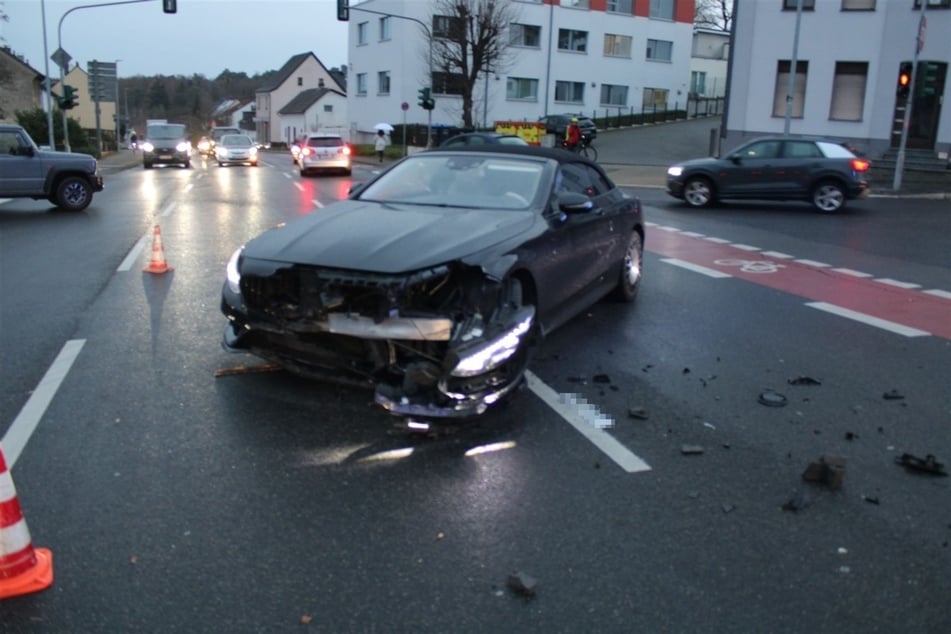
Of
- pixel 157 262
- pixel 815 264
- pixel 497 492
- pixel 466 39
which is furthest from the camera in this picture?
pixel 466 39

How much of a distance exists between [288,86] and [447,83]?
5509 cm

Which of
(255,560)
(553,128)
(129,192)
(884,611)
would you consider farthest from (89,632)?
(553,128)

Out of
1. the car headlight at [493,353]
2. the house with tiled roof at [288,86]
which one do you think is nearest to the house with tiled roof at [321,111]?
the house with tiled roof at [288,86]

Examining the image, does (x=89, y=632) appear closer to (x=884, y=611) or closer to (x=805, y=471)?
(x=884, y=611)

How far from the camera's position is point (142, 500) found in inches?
160

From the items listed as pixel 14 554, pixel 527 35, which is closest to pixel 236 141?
pixel 527 35

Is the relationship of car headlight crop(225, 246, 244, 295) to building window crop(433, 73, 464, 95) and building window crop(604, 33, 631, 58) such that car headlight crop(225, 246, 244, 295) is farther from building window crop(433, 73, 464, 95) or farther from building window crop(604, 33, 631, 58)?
building window crop(604, 33, 631, 58)

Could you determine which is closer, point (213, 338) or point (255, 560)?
point (255, 560)

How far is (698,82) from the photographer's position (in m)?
66.3

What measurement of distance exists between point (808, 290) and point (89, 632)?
28.3 feet

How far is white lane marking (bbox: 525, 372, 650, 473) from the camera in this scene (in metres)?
4.62

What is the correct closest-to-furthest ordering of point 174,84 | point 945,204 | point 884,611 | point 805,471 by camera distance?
point 884,611, point 805,471, point 945,204, point 174,84

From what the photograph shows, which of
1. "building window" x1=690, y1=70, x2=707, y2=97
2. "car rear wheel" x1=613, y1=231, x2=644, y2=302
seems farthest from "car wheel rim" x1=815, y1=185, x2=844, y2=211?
"building window" x1=690, y1=70, x2=707, y2=97

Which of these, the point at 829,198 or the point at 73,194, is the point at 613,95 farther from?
the point at 73,194
